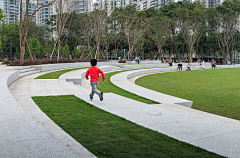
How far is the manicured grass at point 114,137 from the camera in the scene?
3866 millimetres

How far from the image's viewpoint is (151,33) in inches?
2192

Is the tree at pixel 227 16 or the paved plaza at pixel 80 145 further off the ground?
the tree at pixel 227 16

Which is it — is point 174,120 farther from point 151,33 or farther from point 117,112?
point 151,33

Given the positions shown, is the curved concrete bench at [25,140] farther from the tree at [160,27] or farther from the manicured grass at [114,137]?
the tree at [160,27]

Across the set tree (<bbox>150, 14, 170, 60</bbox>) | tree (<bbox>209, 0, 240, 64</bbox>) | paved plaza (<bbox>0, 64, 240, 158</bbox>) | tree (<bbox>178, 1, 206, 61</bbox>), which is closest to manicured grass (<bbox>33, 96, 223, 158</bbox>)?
paved plaza (<bbox>0, 64, 240, 158</bbox>)

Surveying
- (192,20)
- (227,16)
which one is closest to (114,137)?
(192,20)

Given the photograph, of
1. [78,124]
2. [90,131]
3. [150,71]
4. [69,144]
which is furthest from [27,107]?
[150,71]

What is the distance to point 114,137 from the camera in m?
4.66

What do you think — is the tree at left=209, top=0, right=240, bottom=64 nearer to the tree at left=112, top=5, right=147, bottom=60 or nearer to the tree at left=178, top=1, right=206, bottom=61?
the tree at left=178, top=1, right=206, bottom=61

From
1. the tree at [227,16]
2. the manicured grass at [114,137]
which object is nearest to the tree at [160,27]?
the tree at [227,16]

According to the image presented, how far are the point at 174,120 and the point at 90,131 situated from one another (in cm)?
189

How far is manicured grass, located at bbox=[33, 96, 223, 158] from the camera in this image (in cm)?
387

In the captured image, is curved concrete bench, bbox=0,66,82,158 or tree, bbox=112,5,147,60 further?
tree, bbox=112,5,147,60

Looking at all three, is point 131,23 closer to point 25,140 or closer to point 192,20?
point 192,20
